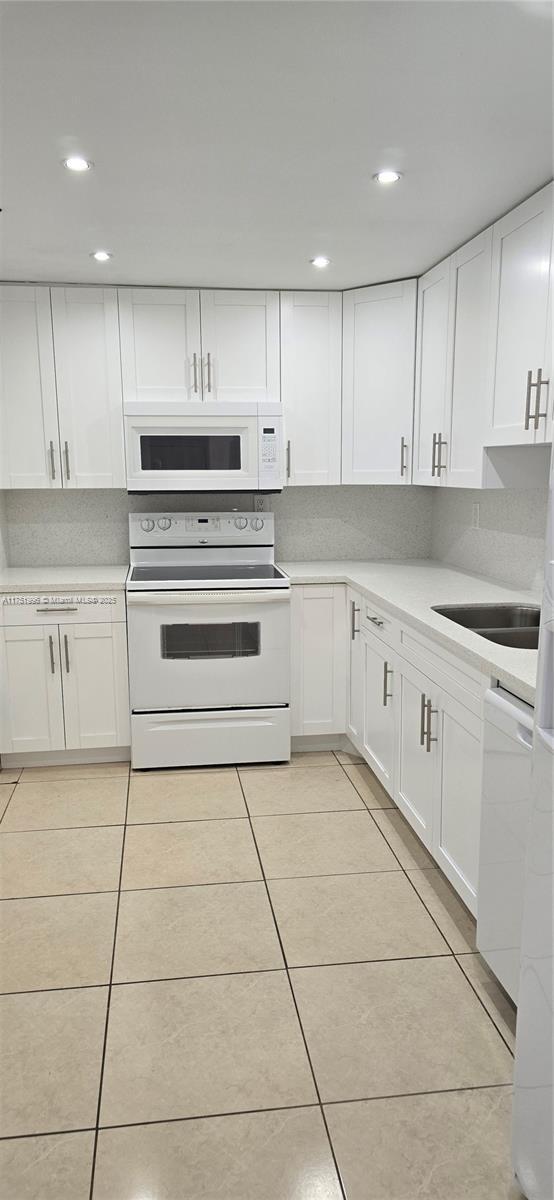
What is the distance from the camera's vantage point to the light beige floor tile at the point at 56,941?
216cm

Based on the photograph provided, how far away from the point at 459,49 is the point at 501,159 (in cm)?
61

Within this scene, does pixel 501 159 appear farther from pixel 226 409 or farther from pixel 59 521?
pixel 59 521

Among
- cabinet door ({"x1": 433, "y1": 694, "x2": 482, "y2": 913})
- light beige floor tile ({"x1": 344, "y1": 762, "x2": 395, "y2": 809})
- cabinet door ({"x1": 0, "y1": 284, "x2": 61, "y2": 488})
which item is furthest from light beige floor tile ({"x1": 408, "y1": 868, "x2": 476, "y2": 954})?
cabinet door ({"x1": 0, "y1": 284, "x2": 61, "y2": 488})

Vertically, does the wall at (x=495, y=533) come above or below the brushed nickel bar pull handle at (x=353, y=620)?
above

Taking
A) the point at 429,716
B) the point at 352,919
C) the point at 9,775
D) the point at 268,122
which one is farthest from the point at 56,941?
the point at 268,122

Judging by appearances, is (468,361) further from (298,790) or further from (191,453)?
(298,790)

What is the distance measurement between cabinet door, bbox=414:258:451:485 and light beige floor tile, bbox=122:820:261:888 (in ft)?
5.79

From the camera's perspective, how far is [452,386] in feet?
10.7

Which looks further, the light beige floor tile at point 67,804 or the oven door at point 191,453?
the oven door at point 191,453

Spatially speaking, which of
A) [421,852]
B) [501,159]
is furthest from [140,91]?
[421,852]

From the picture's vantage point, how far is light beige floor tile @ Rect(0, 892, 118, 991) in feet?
7.08

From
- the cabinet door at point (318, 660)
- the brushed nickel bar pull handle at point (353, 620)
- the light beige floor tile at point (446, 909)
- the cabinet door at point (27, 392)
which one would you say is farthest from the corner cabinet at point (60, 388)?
the light beige floor tile at point (446, 909)

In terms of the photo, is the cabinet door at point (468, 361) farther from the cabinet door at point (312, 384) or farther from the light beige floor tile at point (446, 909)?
the light beige floor tile at point (446, 909)

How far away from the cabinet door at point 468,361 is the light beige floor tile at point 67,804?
1.96 m
